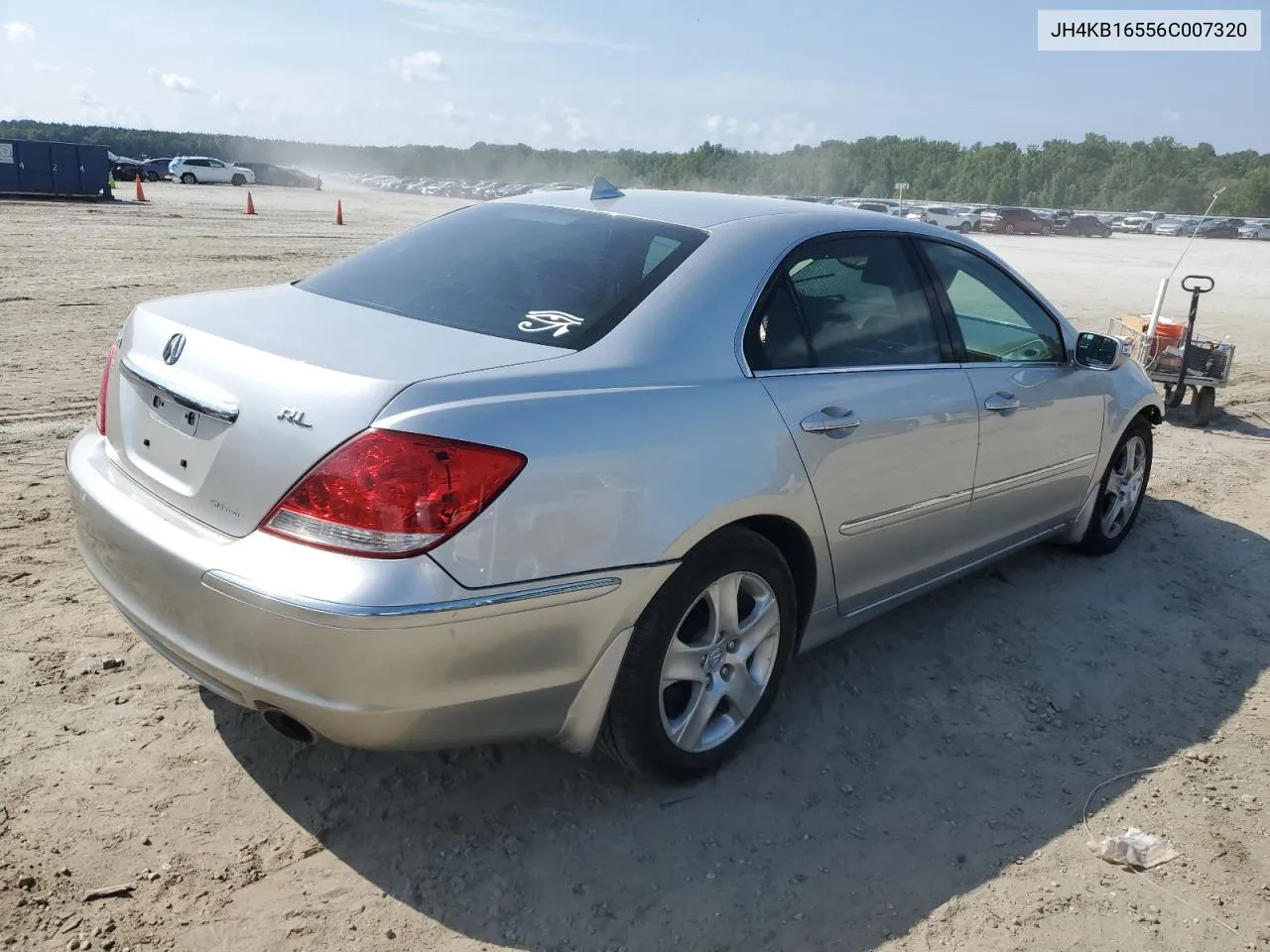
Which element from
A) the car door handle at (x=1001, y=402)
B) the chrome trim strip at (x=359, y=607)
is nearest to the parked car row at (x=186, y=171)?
the car door handle at (x=1001, y=402)

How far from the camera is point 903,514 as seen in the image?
11.7 feet

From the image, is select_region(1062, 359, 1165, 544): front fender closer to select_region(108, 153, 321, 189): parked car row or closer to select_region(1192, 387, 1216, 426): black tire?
select_region(1192, 387, 1216, 426): black tire

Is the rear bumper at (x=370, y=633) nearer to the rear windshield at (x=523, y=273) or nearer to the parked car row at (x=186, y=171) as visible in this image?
the rear windshield at (x=523, y=273)

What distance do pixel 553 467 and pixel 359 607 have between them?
1.78 ft

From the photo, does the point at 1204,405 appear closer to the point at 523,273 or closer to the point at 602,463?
the point at 523,273

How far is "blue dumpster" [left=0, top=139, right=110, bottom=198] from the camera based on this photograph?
31266mm

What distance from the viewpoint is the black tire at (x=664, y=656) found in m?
2.74

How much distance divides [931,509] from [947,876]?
1346 mm

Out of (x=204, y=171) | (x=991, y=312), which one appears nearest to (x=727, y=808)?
(x=991, y=312)

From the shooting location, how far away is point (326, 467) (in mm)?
2320

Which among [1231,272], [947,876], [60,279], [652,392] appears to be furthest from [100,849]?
[1231,272]

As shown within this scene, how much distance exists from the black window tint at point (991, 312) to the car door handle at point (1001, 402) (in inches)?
6.3

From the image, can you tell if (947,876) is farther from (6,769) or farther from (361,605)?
(6,769)

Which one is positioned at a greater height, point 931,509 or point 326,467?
point 326,467
